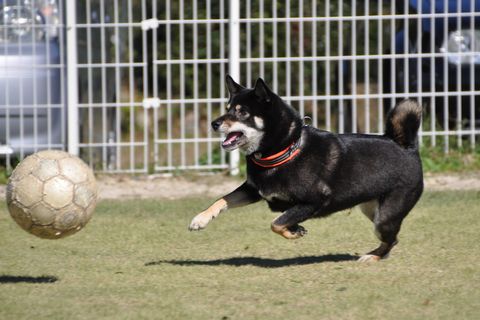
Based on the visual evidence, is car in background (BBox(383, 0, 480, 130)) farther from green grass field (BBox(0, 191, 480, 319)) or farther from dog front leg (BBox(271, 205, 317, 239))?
dog front leg (BBox(271, 205, 317, 239))

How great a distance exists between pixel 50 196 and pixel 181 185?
4484mm

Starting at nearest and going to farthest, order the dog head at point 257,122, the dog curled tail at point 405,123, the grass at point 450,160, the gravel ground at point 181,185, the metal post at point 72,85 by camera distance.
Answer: the dog head at point 257,122
the dog curled tail at point 405,123
the gravel ground at point 181,185
the metal post at point 72,85
the grass at point 450,160

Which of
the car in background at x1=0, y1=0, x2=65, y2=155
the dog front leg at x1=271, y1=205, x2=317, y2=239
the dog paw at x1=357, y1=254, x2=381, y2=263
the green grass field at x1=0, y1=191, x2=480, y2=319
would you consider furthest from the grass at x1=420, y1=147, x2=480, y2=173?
the dog front leg at x1=271, y1=205, x2=317, y2=239

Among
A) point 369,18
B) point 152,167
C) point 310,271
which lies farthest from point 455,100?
point 310,271

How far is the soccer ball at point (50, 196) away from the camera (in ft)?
19.9

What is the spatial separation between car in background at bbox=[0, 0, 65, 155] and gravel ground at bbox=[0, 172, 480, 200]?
0.71m

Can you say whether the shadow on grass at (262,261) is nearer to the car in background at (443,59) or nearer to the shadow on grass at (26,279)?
the shadow on grass at (26,279)

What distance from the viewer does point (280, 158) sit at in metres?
6.67

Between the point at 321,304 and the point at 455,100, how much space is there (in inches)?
242

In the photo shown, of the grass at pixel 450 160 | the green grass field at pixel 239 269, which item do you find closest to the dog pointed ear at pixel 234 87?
the green grass field at pixel 239 269

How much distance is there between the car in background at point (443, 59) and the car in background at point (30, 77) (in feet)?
11.8

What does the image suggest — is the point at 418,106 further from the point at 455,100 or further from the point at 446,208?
the point at 455,100

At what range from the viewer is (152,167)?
1095cm

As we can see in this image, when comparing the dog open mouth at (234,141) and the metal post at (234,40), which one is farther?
the metal post at (234,40)
